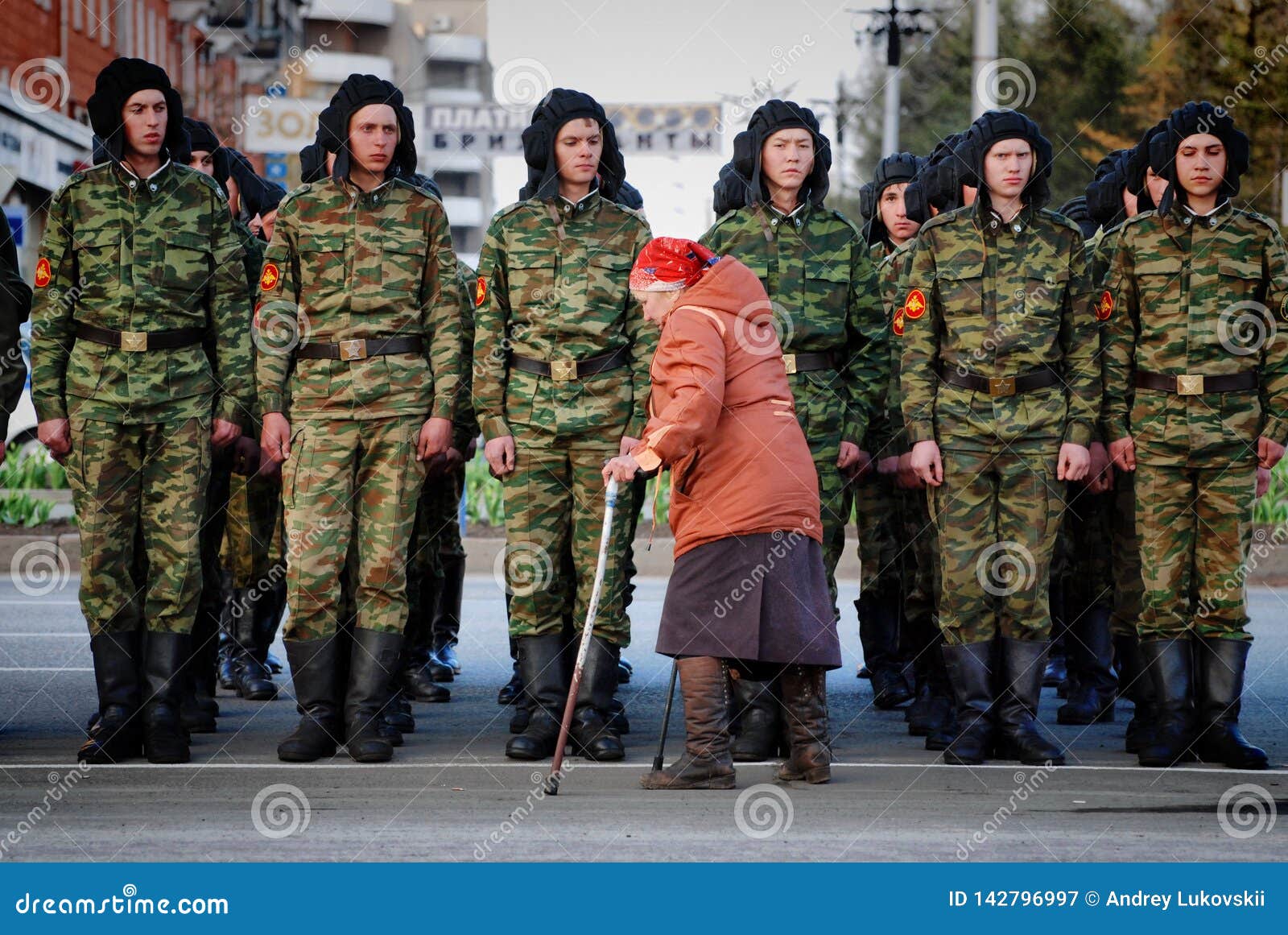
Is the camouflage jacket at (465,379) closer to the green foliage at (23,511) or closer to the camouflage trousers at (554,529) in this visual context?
the camouflage trousers at (554,529)

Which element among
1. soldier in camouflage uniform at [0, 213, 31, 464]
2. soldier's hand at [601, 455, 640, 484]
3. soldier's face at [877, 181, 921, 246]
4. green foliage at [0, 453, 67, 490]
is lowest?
green foliage at [0, 453, 67, 490]

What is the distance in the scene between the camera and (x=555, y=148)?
25.8ft

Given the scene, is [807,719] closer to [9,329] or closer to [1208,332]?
[1208,332]

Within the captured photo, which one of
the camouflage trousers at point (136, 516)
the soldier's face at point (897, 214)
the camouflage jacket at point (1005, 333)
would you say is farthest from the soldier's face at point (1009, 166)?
the camouflage trousers at point (136, 516)

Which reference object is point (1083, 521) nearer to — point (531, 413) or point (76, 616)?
point (531, 413)

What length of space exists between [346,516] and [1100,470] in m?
3.26

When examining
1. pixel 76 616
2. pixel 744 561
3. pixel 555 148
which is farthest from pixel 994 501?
pixel 76 616

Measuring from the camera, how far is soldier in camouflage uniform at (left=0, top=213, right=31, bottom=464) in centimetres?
763

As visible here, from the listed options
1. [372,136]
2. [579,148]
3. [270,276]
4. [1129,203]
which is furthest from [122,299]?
[1129,203]

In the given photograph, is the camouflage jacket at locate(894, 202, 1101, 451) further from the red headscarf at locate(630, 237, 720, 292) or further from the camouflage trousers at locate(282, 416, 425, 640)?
the camouflage trousers at locate(282, 416, 425, 640)

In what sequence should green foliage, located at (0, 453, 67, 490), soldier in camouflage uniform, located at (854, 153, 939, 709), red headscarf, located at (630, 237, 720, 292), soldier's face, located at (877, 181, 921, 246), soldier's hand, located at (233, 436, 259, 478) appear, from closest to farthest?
red headscarf, located at (630, 237, 720, 292), soldier's hand, located at (233, 436, 259, 478), soldier in camouflage uniform, located at (854, 153, 939, 709), soldier's face, located at (877, 181, 921, 246), green foliage, located at (0, 453, 67, 490)

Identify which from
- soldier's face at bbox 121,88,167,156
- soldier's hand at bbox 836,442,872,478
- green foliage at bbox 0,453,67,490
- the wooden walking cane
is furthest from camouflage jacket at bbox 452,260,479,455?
green foliage at bbox 0,453,67,490

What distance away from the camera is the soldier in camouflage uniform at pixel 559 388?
7750mm

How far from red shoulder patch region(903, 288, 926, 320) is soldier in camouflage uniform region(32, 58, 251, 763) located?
9.60 feet
